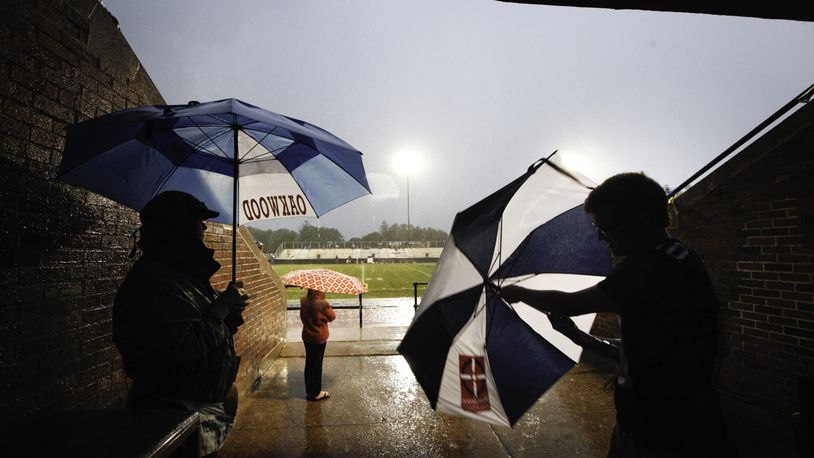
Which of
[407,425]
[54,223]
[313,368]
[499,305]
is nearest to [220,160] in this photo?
[54,223]

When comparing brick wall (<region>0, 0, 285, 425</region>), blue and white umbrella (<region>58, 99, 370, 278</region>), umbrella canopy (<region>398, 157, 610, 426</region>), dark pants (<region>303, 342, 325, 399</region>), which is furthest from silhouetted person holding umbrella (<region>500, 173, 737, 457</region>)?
dark pants (<region>303, 342, 325, 399</region>)

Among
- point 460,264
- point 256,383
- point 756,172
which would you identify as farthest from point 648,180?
point 256,383

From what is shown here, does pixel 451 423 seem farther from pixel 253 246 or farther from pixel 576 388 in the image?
pixel 253 246

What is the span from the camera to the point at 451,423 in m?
3.69

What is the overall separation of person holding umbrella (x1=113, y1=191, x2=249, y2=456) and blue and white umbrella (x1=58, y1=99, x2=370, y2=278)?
478 millimetres

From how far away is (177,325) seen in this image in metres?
1.59

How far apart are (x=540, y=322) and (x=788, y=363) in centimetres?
333

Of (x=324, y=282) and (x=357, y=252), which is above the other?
(x=324, y=282)

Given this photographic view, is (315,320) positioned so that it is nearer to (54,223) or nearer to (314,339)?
(314,339)

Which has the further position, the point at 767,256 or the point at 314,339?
the point at 314,339

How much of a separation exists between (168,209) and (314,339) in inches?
112

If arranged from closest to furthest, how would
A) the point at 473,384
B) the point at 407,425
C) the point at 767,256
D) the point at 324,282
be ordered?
the point at 473,384, the point at 767,256, the point at 407,425, the point at 324,282

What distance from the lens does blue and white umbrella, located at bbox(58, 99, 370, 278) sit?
6.50ft

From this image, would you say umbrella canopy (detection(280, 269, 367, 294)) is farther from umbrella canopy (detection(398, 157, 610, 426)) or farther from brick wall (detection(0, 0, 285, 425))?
umbrella canopy (detection(398, 157, 610, 426))
